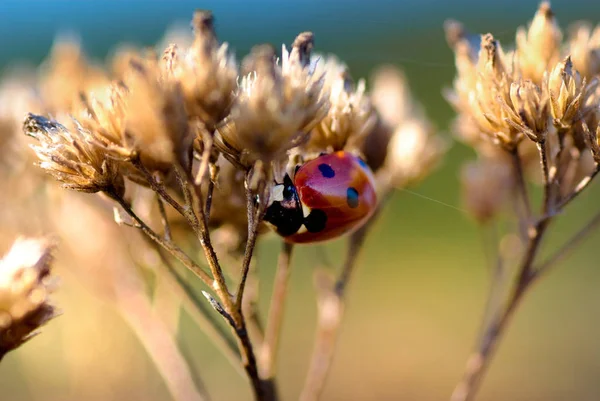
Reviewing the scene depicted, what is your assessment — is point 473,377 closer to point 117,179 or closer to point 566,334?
point 117,179

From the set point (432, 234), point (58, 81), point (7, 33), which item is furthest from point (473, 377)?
point (7, 33)

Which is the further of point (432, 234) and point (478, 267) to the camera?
point (432, 234)

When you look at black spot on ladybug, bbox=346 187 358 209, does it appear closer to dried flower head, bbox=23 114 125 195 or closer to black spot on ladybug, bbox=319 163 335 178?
black spot on ladybug, bbox=319 163 335 178

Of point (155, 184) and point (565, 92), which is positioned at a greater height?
point (155, 184)

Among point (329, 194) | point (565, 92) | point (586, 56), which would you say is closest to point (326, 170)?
point (329, 194)

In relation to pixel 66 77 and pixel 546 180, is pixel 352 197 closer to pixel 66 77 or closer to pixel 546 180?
pixel 546 180

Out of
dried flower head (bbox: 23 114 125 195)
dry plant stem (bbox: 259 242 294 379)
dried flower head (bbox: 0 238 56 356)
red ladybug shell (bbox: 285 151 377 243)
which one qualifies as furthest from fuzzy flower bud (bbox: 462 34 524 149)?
dried flower head (bbox: 0 238 56 356)
